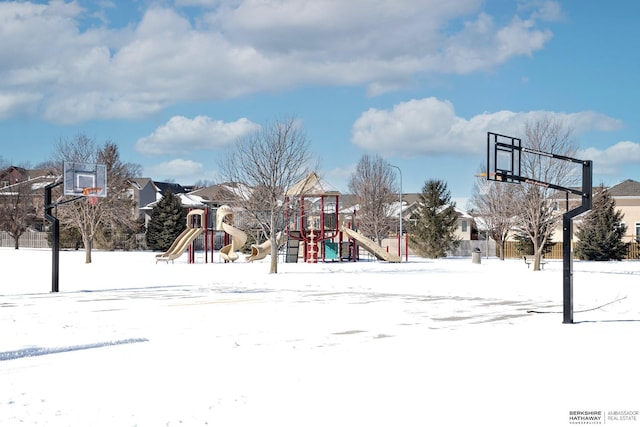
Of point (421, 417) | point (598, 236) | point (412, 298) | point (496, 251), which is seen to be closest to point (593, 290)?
point (412, 298)

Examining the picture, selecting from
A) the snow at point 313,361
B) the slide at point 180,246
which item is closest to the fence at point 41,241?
the slide at point 180,246

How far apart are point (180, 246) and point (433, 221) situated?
22933 mm

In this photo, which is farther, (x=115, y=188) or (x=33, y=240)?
(x=33, y=240)

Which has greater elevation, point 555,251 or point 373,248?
point 373,248

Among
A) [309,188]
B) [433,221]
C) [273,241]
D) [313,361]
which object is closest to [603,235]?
[433,221]

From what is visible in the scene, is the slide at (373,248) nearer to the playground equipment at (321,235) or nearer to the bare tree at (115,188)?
the playground equipment at (321,235)

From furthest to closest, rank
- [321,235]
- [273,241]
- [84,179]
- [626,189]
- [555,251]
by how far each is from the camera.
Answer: [626,189] → [555,251] → [321,235] → [273,241] → [84,179]

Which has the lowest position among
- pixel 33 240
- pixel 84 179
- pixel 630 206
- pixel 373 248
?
pixel 373 248

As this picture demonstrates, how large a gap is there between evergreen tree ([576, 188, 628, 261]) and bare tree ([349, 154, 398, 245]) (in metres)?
16.7

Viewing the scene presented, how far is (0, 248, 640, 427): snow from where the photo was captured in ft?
25.9

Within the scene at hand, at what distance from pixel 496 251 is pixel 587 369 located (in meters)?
61.3

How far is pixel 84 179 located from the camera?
3011cm

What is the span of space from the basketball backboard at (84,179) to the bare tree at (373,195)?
3468cm

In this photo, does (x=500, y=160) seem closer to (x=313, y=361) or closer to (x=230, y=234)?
(x=313, y=361)
